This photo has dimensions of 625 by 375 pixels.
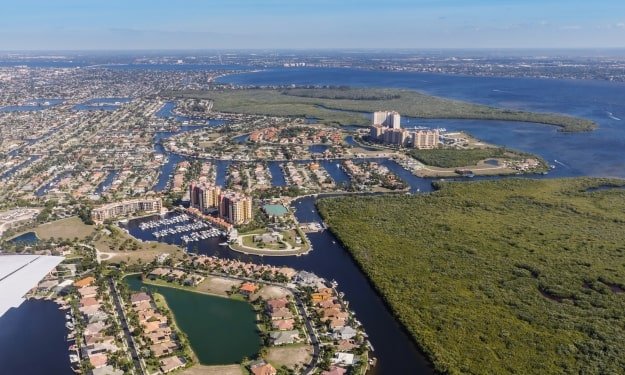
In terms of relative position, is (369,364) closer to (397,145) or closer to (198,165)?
(198,165)

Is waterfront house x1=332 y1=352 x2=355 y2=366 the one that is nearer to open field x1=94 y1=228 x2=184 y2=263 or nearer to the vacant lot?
the vacant lot

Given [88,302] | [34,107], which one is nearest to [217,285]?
[88,302]

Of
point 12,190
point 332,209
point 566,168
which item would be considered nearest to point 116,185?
point 12,190

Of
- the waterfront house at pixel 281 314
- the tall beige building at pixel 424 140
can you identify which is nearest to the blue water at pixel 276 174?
the tall beige building at pixel 424 140

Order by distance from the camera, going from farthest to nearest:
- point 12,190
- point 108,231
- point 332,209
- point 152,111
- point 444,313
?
point 152,111 → point 12,190 → point 332,209 → point 108,231 → point 444,313

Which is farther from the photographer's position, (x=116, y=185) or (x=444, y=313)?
(x=116, y=185)

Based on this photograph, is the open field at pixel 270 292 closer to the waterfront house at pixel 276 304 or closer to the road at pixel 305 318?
the road at pixel 305 318

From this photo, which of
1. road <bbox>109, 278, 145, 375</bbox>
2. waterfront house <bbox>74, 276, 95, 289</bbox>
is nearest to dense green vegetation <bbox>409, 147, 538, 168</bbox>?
road <bbox>109, 278, 145, 375</bbox>
